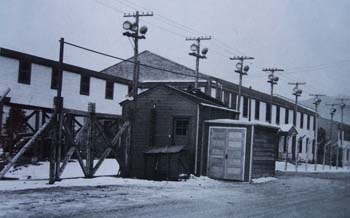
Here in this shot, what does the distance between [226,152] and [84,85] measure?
14704 mm

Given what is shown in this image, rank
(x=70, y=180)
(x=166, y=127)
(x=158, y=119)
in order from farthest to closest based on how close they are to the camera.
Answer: (x=158, y=119)
(x=166, y=127)
(x=70, y=180)

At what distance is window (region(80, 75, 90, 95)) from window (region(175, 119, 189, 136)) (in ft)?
40.3

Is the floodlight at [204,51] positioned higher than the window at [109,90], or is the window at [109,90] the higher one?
the floodlight at [204,51]

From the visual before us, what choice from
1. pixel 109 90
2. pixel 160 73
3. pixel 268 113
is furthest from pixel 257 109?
pixel 109 90

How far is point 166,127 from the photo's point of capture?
25453 millimetres

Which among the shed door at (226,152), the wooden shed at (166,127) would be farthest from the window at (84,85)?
the shed door at (226,152)

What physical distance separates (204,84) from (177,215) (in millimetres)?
36004

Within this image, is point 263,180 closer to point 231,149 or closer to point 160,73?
point 231,149

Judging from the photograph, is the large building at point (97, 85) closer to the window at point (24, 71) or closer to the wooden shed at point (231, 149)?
the window at point (24, 71)

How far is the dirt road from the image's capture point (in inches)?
467

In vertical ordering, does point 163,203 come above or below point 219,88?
below

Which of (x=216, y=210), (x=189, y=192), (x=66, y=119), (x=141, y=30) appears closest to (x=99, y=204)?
(x=216, y=210)

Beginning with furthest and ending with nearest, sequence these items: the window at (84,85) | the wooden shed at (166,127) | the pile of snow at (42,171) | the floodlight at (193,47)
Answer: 1. the floodlight at (193,47)
2. the window at (84,85)
3. the wooden shed at (166,127)
4. the pile of snow at (42,171)

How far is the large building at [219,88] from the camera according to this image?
48312 millimetres
